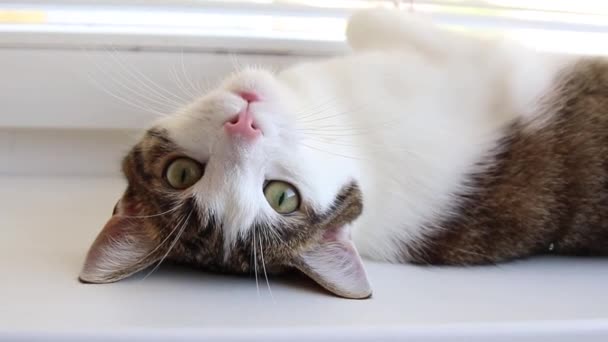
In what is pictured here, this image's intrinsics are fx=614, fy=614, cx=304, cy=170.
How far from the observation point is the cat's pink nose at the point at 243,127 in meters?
0.93

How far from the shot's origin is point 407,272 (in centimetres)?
108

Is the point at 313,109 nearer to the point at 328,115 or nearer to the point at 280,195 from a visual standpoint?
the point at 328,115

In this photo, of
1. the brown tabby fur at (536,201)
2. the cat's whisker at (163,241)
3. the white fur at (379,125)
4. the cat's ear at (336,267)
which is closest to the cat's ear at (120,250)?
the cat's whisker at (163,241)

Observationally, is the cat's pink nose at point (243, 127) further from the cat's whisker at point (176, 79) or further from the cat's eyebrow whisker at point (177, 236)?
the cat's whisker at point (176, 79)

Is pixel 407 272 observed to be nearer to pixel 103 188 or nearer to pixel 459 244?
pixel 459 244

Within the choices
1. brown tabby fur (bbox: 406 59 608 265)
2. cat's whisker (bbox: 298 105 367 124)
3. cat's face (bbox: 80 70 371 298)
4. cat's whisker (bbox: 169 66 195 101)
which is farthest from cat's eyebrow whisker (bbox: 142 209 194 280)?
cat's whisker (bbox: 169 66 195 101)

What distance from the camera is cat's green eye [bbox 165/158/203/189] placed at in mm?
979

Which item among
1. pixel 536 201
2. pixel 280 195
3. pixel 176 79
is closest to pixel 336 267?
pixel 280 195

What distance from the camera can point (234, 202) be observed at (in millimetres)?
949

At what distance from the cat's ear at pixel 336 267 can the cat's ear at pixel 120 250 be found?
0.23 meters

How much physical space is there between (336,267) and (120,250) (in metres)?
0.33

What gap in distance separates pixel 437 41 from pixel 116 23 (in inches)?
28.5

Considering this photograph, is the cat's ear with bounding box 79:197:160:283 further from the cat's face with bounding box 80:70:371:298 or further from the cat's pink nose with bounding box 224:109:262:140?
the cat's pink nose with bounding box 224:109:262:140

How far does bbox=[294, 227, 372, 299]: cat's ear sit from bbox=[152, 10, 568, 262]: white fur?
0.07 meters
